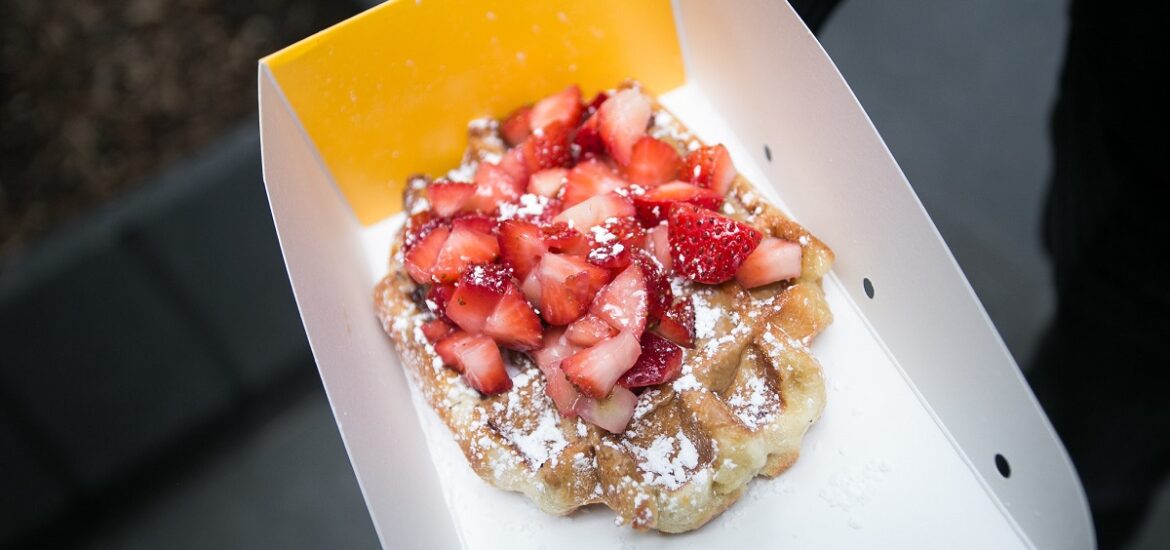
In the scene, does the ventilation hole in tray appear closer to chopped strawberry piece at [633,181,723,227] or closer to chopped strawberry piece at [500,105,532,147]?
chopped strawberry piece at [633,181,723,227]

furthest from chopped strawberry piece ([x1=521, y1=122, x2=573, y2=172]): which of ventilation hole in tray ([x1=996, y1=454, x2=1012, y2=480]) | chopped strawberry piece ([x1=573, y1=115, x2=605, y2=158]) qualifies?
ventilation hole in tray ([x1=996, y1=454, x2=1012, y2=480])

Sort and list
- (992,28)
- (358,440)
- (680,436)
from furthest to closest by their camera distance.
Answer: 1. (992,28)
2. (680,436)
3. (358,440)

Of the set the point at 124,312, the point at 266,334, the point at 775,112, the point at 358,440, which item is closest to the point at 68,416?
the point at 124,312

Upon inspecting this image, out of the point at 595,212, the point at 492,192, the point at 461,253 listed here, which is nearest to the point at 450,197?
the point at 492,192

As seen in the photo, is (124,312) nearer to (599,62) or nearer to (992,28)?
(599,62)

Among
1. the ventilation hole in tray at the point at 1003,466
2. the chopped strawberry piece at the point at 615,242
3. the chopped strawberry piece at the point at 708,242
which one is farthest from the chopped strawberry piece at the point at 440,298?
the ventilation hole in tray at the point at 1003,466

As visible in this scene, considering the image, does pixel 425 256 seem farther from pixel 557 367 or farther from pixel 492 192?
pixel 557 367
